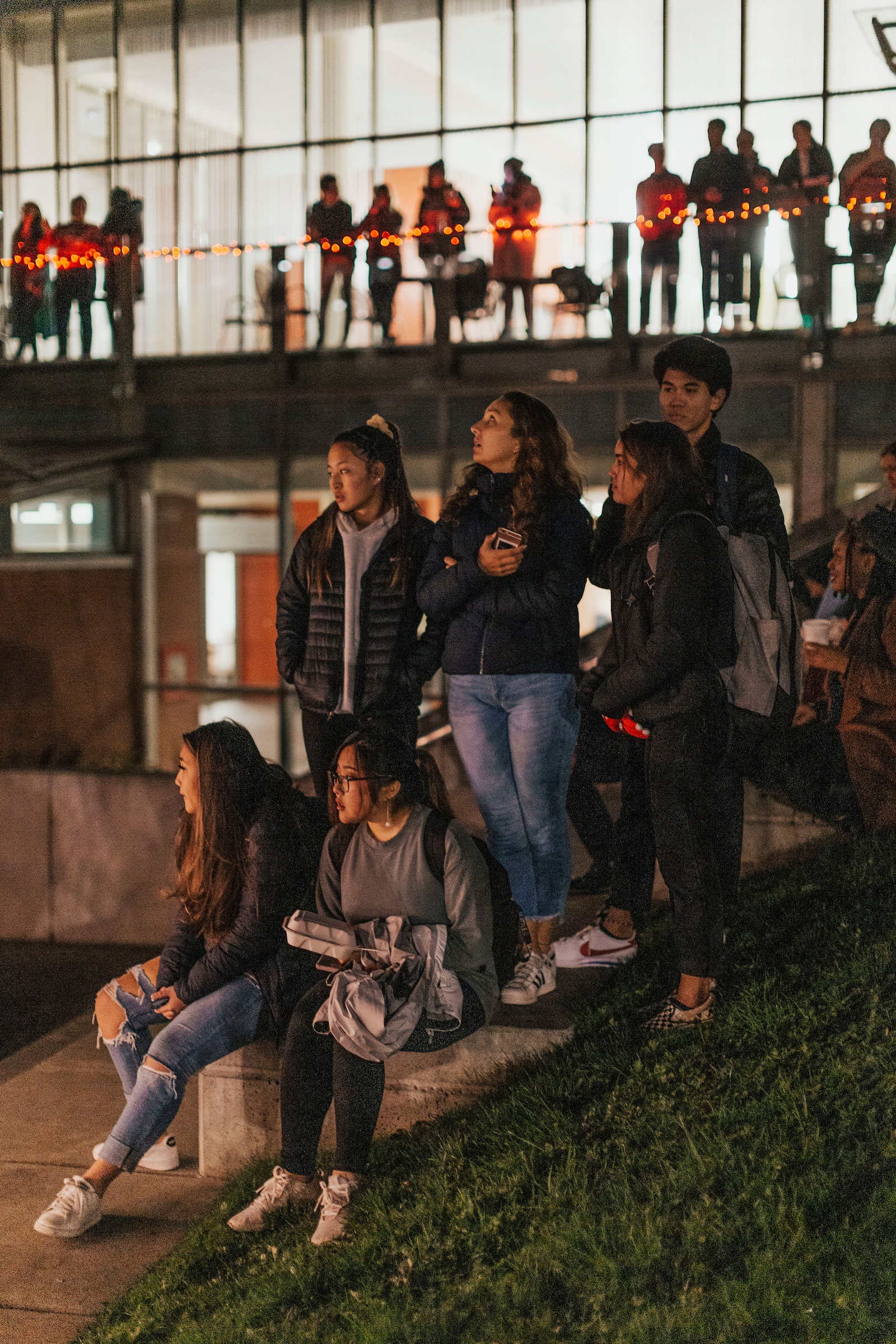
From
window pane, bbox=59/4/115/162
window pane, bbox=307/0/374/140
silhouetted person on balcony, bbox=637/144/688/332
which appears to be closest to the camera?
silhouetted person on balcony, bbox=637/144/688/332

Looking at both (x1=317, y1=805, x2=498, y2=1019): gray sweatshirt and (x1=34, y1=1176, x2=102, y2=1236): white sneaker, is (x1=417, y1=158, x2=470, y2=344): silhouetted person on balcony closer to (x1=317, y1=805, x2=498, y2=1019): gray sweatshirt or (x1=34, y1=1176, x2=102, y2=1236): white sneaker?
(x1=317, y1=805, x2=498, y2=1019): gray sweatshirt

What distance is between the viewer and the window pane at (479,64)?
54.4ft

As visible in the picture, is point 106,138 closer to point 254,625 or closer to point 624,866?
point 254,625

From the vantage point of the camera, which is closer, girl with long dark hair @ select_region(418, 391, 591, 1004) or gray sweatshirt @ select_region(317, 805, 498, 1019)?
gray sweatshirt @ select_region(317, 805, 498, 1019)

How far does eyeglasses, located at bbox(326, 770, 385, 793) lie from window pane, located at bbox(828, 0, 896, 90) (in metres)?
13.3

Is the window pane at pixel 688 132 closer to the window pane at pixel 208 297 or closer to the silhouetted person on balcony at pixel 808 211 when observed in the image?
the silhouetted person on balcony at pixel 808 211

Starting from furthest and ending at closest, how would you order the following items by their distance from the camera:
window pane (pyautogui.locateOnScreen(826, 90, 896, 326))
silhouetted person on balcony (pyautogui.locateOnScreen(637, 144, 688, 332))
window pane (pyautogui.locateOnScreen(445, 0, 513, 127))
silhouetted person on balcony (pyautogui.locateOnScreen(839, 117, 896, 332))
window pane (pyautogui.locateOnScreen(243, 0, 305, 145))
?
1. window pane (pyautogui.locateOnScreen(243, 0, 305, 145))
2. window pane (pyautogui.locateOnScreen(445, 0, 513, 127))
3. silhouetted person on balcony (pyautogui.locateOnScreen(637, 144, 688, 332))
4. window pane (pyautogui.locateOnScreen(826, 90, 896, 326))
5. silhouetted person on balcony (pyautogui.locateOnScreen(839, 117, 896, 332))

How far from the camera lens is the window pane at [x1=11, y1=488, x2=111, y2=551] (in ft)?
52.9

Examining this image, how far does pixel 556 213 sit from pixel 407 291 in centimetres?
231

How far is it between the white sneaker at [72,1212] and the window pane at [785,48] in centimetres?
1426

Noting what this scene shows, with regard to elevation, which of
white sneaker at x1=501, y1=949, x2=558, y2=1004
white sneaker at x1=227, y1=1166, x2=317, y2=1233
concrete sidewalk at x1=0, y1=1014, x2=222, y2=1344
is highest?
white sneaker at x1=501, y1=949, x2=558, y2=1004

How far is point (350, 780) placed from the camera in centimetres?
423

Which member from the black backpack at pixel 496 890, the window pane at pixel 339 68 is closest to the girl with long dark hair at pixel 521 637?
the black backpack at pixel 496 890

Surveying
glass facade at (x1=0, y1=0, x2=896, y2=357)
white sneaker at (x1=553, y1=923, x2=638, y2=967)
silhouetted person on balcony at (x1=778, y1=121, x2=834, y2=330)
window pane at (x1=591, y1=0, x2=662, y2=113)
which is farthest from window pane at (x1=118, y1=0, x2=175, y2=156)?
white sneaker at (x1=553, y1=923, x2=638, y2=967)
